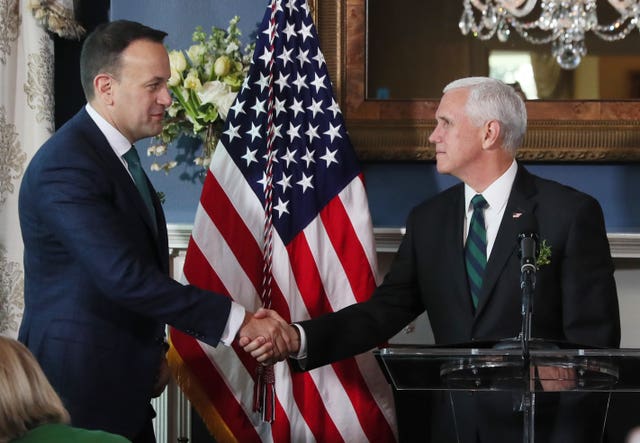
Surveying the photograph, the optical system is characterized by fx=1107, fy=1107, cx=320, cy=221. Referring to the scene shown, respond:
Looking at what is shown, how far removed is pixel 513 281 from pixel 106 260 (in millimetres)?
1250

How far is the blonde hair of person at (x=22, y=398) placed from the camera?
1.98 metres

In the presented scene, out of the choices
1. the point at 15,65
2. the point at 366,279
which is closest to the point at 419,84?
the point at 366,279

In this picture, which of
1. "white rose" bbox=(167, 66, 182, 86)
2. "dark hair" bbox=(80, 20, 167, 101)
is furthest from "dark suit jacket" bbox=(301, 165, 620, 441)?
"white rose" bbox=(167, 66, 182, 86)

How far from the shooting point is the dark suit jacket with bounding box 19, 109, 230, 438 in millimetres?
3143

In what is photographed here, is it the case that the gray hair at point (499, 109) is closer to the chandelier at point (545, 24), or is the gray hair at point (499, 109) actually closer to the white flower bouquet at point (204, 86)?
the chandelier at point (545, 24)

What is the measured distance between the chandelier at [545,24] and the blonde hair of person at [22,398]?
284 cm

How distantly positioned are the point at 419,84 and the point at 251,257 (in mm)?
1075

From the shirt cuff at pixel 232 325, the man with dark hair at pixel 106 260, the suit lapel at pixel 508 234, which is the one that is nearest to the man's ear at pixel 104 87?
the man with dark hair at pixel 106 260

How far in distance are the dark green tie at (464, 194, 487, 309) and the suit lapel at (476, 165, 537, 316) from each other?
2.4 inches

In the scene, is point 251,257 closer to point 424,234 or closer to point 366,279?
point 366,279

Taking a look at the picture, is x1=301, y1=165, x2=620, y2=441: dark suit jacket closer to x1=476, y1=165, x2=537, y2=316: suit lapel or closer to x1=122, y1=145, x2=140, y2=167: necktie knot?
x1=476, y1=165, x2=537, y2=316: suit lapel

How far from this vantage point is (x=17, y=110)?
15.5 feet

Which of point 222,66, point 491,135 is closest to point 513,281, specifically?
point 491,135

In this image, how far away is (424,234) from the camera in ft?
12.4
